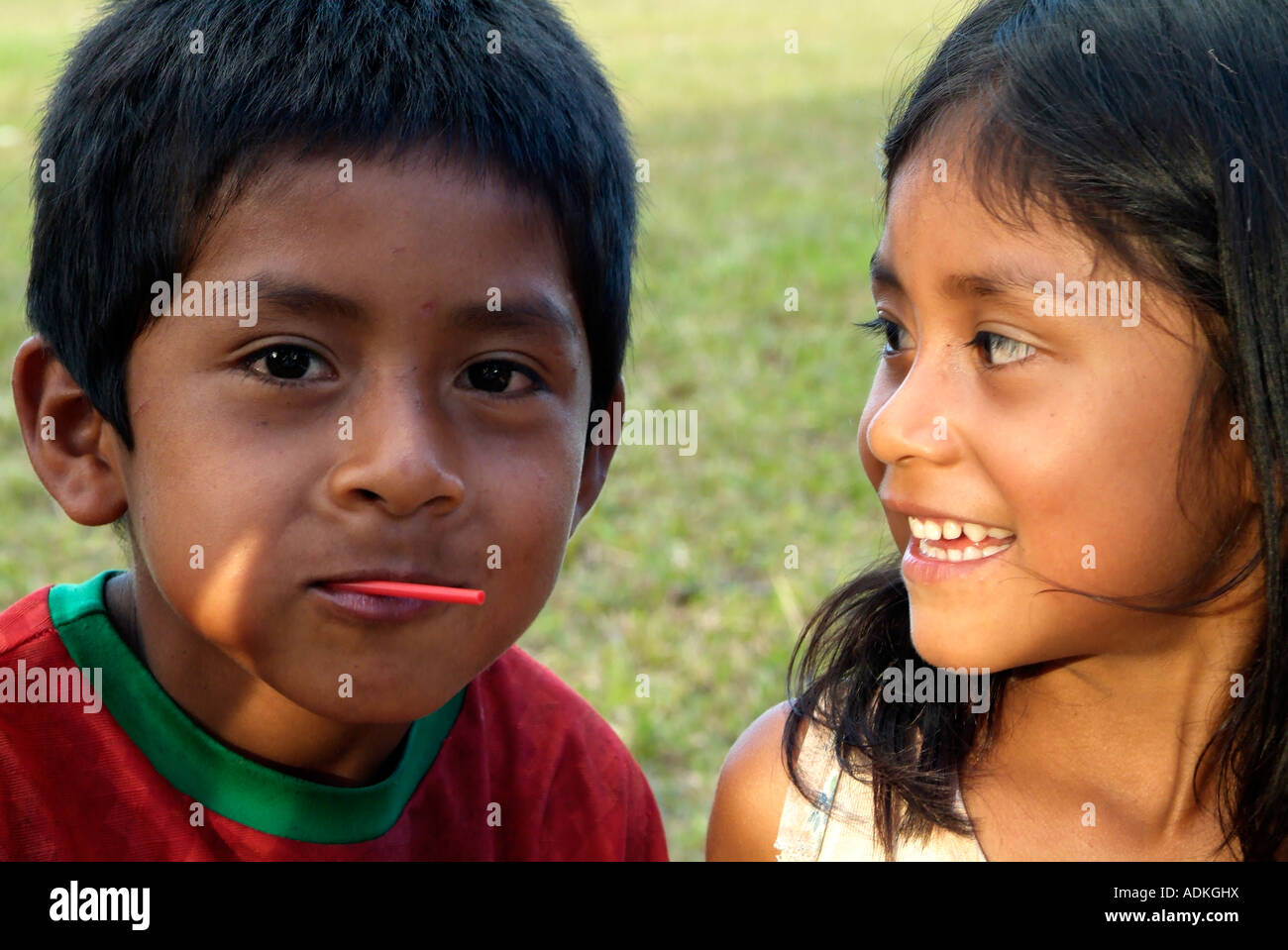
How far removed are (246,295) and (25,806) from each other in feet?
2.19

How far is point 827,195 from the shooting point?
7.16m

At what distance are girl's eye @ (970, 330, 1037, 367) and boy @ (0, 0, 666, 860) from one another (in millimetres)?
489

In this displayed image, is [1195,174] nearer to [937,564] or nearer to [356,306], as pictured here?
[937,564]

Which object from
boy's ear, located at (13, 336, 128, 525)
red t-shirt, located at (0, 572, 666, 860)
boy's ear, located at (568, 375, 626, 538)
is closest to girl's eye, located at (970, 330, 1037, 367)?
boy's ear, located at (568, 375, 626, 538)

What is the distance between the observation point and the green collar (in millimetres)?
1785

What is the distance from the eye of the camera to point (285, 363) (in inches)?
62.9

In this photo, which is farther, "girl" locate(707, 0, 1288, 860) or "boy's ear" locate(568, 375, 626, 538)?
"boy's ear" locate(568, 375, 626, 538)

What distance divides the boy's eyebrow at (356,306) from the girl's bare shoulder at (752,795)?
660 millimetres

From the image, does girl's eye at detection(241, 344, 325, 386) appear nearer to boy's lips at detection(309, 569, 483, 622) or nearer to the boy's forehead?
the boy's forehead

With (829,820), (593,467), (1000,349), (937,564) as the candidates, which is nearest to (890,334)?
(1000,349)

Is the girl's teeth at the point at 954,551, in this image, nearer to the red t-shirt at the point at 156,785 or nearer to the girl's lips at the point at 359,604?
the girl's lips at the point at 359,604

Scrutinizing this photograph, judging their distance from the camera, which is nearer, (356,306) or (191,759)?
(356,306)

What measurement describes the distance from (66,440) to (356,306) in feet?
1.58

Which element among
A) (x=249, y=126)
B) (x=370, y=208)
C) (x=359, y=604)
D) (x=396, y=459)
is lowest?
(x=359, y=604)
